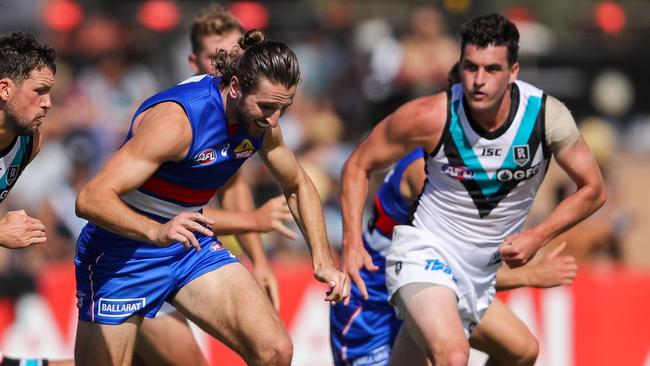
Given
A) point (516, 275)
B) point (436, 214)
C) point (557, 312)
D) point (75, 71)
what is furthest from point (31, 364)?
point (75, 71)

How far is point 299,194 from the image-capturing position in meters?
6.91

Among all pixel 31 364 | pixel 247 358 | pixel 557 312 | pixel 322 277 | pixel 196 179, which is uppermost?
pixel 196 179

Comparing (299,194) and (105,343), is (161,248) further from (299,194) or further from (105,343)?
(299,194)

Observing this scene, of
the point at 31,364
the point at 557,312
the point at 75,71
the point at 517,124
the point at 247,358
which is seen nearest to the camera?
the point at 247,358

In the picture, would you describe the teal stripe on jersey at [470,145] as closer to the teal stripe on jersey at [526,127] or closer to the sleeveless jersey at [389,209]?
the teal stripe on jersey at [526,127]

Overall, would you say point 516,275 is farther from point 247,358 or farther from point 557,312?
point 557,312

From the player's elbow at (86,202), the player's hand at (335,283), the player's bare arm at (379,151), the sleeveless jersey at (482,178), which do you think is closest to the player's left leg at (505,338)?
the sleeveless jersey at (482,178)

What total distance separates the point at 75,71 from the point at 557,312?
6.65m

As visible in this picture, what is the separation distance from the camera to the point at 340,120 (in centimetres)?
1434

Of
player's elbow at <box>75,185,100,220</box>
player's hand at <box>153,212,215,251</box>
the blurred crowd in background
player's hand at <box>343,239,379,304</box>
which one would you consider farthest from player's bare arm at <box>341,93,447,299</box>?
the blurred crowd in background

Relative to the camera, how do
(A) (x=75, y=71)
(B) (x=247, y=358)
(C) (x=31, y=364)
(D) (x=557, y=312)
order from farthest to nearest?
(A) (x=75, y=71)
(D) (x=557, y=312)
(C) (x=31, y=364)
(B) (x=247, y=358)

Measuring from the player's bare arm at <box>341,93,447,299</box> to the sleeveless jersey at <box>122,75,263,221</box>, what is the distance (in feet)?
2.74

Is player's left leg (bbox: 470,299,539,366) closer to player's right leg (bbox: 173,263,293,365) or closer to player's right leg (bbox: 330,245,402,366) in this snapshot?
player's right leg (bbox: 330,245,402,366)

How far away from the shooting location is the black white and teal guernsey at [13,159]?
657 cm
